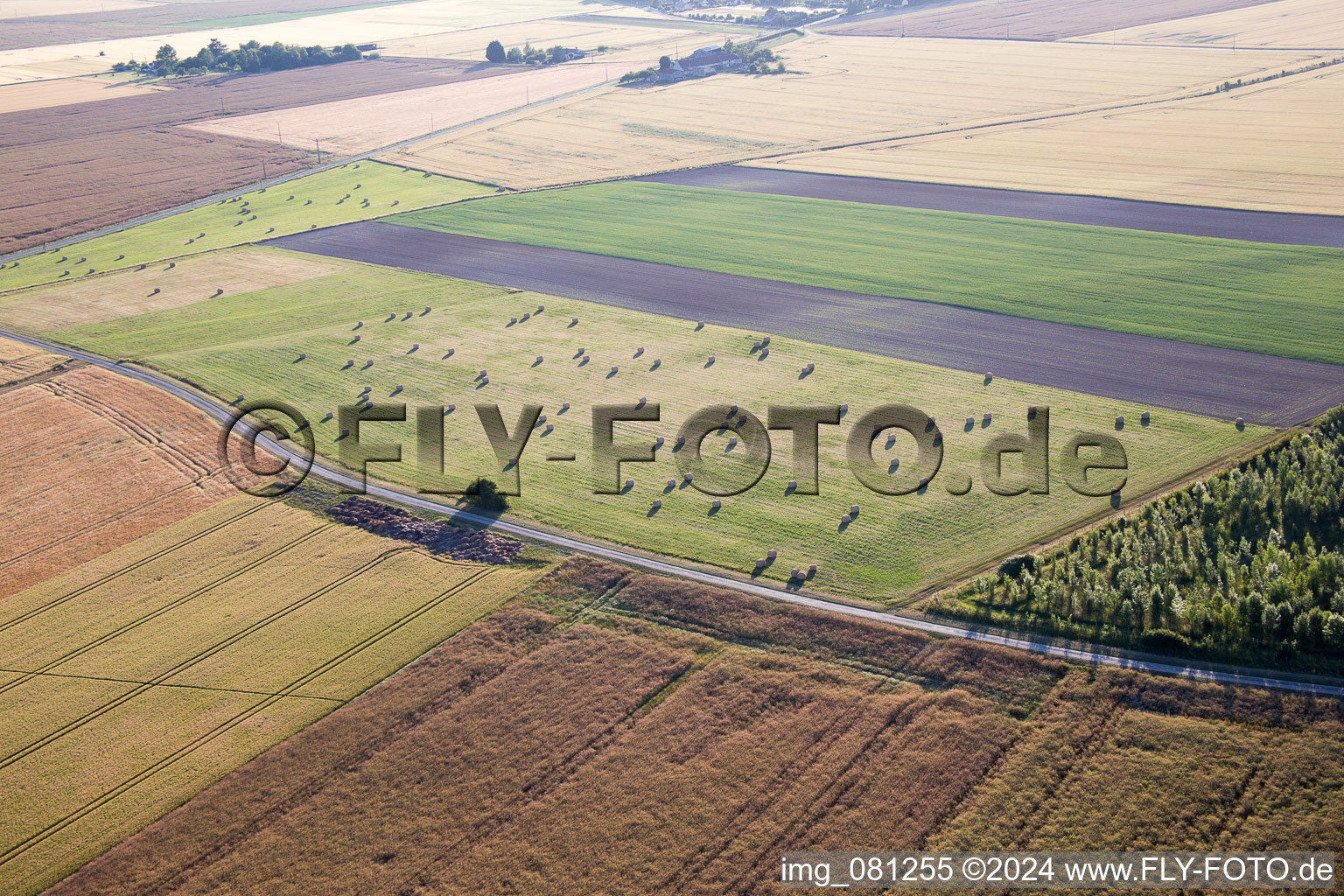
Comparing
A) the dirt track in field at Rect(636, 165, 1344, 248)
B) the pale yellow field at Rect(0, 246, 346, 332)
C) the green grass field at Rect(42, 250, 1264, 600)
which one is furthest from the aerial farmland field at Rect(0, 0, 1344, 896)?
the dirt track in field at Rect(636, 165, 1344, 248)

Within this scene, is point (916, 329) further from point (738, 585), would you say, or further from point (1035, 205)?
point (1035, 205)

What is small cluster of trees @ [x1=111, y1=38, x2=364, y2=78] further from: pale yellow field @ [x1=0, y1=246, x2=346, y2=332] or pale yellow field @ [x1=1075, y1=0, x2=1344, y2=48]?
pale yellow field @ [x1=1075, y1=0, x2=1344, y2=48]

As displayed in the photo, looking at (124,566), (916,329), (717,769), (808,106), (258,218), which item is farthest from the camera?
(808,106)

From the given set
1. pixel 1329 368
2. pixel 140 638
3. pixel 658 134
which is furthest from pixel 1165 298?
pixel 658 134

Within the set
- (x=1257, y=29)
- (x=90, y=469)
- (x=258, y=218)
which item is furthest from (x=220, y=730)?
(x=1257, y=29)

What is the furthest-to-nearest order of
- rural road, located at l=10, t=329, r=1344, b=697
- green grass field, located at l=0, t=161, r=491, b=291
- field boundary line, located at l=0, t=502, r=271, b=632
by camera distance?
green grass field, located at l=0, t=161, r=491, b=291 → field boundary line, located at l=0, t=502, r=271, b=632 → rural road, located at l=10, t=329, r=1344, b=697

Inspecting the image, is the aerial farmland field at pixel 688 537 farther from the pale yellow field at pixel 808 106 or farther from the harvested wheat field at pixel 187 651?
the pale yellow field at pixel 808 106
